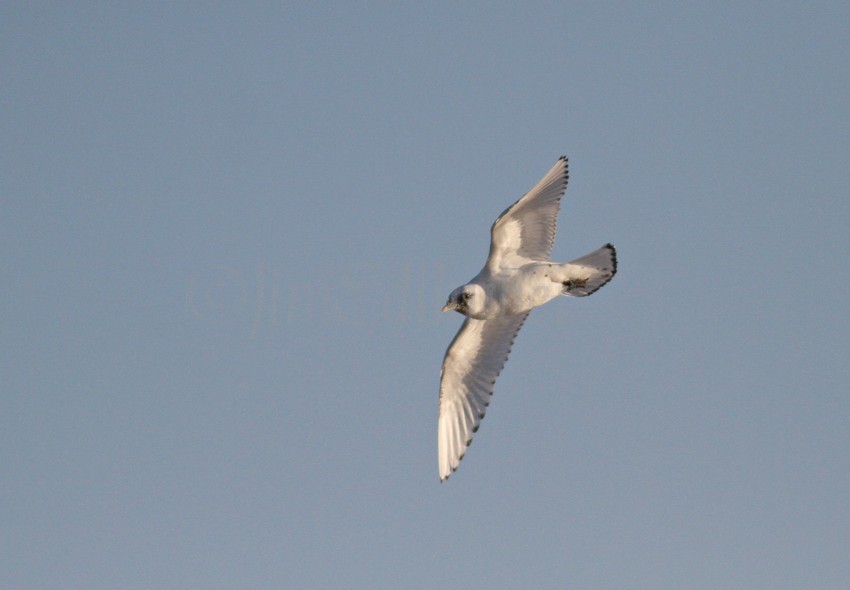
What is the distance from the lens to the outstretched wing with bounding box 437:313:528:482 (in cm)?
1472

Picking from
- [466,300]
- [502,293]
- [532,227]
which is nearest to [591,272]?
[532,227]

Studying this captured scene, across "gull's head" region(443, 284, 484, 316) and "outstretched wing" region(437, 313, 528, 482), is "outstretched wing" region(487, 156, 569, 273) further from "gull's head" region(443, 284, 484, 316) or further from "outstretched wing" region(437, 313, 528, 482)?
"outstretched wing" region(437, 313, 528, 482)

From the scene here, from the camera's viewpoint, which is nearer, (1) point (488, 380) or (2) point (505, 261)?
(2) point (505, 261)

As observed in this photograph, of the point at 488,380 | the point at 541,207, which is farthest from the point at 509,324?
the point at 541,207

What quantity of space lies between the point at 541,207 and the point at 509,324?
185 centimetres

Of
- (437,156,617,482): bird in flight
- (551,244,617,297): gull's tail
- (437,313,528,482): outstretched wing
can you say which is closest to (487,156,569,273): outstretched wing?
(437,156,617,482): bird in flight

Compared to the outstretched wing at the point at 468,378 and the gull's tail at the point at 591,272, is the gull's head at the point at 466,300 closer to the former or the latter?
the gull's tail at the point at 591,272

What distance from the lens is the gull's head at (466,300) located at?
1315 cm

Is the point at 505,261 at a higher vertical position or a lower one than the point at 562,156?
lower

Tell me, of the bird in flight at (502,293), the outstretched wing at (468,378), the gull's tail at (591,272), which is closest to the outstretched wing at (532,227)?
the bird in flight at (502,293)

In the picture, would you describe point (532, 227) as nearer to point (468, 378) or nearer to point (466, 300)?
point (466, 300)

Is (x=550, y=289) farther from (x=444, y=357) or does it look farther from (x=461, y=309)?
(x=444, y=357)

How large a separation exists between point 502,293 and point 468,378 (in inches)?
82.7

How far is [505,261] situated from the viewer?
13.9m
